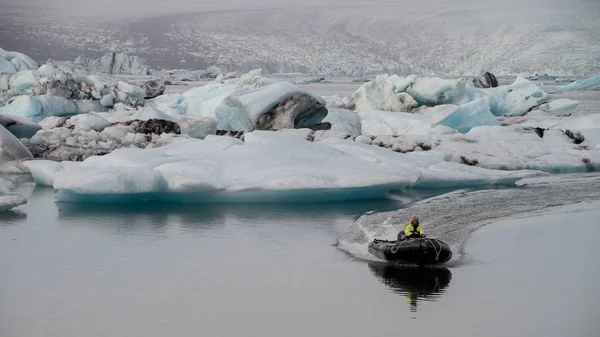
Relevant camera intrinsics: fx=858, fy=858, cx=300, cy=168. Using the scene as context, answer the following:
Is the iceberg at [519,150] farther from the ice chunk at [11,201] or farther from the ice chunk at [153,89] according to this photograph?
the ice chunk at [153,89]

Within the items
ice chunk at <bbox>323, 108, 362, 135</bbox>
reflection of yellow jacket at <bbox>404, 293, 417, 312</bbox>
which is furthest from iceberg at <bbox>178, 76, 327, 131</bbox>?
reflection of yellow jacket at <bbox>404, 293, 417, 312</bbox>

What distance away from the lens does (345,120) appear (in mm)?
22781

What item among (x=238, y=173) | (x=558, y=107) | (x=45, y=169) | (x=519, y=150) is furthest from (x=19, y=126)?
(x=558, y=107)

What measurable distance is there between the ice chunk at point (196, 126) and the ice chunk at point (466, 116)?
5948 mm

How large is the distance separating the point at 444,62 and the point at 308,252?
85.2 m

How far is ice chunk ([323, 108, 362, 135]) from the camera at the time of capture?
22156mm

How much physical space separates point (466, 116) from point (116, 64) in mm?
43127

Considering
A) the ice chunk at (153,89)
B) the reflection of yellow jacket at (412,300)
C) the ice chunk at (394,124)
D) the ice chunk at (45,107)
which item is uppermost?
the ice chunk at (153,89)

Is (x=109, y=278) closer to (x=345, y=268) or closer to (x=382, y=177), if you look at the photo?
(x=345, y=268)

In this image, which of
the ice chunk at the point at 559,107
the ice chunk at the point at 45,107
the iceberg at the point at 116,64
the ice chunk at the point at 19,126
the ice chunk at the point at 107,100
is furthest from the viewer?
the iceberg at the point at 116,64

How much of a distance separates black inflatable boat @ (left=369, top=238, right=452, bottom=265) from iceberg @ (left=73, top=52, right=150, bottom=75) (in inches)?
2108

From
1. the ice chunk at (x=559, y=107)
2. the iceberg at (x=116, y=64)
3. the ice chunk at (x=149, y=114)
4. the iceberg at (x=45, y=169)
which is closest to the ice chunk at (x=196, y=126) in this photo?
the ice chunk at (x=149, y=114)

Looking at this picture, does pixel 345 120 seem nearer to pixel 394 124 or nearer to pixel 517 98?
pixel 394 124

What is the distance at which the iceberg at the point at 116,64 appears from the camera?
2424 inches
